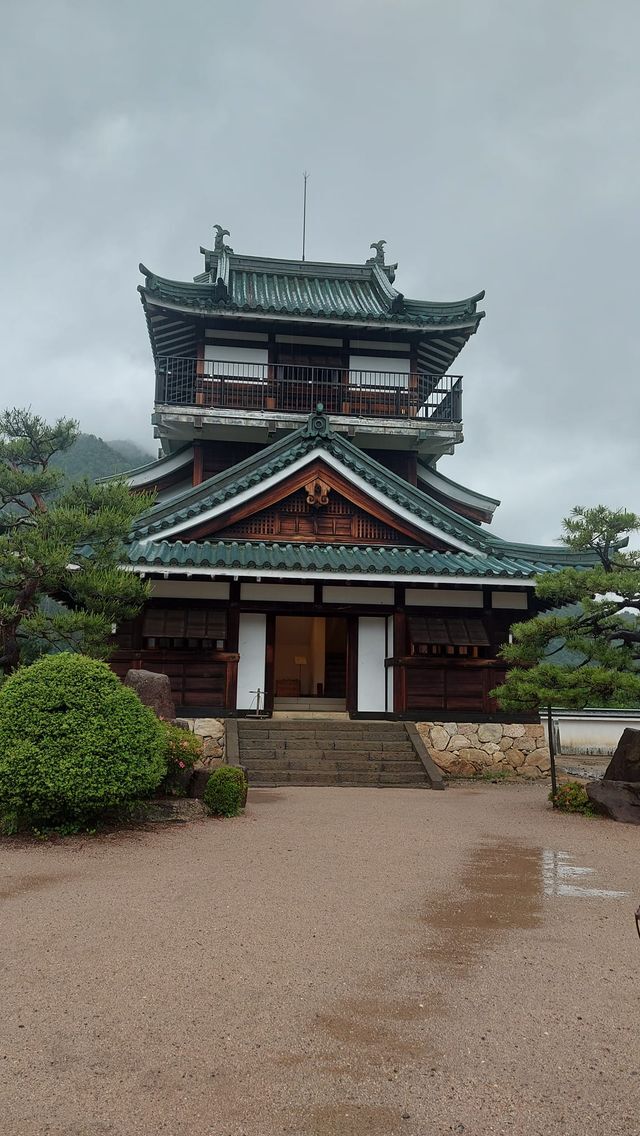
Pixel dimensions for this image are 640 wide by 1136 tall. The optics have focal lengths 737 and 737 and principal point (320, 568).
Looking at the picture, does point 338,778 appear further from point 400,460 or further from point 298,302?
point 298,302

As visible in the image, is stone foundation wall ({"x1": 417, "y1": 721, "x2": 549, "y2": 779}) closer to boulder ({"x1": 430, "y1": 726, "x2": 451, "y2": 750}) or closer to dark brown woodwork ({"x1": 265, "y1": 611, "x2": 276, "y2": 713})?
boulder ({"x1": 430, "y1": 726, "x2": 451, "y2": 750})

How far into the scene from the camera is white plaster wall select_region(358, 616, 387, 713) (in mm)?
17219

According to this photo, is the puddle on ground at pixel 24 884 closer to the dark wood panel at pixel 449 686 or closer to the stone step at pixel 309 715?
the stone step at pixel 309 715

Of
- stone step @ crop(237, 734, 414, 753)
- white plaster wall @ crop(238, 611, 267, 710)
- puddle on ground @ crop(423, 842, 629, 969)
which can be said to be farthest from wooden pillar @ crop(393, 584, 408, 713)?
puddle on ground @ crop(423, 842, 629, 969)

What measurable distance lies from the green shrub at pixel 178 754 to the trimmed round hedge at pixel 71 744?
42cm

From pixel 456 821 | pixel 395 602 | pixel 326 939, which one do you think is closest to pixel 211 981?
pixel 326 939

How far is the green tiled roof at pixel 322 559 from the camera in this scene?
50.1ft

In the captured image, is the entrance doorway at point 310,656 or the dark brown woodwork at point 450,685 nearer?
the dark brown woodwork at point 450,685

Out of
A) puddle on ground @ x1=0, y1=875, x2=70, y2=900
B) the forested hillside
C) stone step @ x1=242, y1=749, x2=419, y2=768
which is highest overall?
the forested hillside

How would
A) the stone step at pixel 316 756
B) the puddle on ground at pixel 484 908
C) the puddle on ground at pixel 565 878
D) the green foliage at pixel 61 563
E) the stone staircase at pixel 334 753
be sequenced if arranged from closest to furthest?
the puddle on ground at pixel 484 908 → the puddle on ground at pixel 565 878 → the green foliage at pixel 61 563 → the stone staircase at pixel 334 753 → the stone step at pixel 316 756

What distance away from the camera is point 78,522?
12.9 metres

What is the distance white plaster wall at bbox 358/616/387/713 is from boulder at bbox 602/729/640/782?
6948mm

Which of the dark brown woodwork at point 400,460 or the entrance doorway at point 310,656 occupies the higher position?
the dark brown woodwork at point 400,460

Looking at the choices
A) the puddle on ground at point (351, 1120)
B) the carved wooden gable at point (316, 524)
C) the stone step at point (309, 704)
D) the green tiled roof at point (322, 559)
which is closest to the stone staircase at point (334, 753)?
the stone step at point (309, 704)
